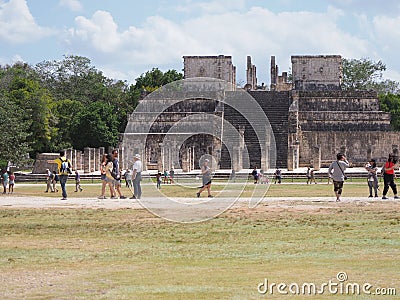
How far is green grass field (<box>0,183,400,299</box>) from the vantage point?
876 centimetres

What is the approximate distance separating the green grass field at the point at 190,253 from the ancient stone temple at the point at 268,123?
26.3m

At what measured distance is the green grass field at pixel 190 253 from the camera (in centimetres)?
876

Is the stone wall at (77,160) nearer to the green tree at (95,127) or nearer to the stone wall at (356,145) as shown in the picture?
the green tree at (95,127)

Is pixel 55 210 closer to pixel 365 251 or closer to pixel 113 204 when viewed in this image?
pixel 113 204

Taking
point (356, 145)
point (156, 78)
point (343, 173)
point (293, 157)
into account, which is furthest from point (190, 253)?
point (156, 78)

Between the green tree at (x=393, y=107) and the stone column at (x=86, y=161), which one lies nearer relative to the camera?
the stone column at (x=86, y=161)

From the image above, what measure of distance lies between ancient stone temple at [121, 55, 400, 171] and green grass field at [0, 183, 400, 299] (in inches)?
1037

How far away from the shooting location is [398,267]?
9734mm

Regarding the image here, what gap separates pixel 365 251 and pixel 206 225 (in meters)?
3.93

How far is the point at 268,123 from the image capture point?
47469mm

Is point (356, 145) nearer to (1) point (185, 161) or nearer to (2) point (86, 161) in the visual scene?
(1) point (185, 161)

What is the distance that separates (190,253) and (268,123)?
36.8 meters

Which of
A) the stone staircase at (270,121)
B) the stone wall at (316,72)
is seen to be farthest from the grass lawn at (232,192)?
the stone wall at (316,72)

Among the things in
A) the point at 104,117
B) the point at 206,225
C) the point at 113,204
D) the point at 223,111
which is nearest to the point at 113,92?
the point at 104,117
